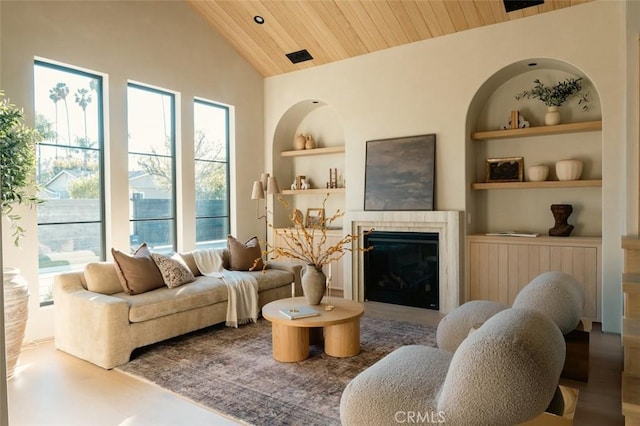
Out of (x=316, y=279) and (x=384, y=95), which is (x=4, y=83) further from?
(x=384, y=95)

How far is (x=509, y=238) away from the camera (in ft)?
16.6

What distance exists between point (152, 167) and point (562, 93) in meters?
5.01

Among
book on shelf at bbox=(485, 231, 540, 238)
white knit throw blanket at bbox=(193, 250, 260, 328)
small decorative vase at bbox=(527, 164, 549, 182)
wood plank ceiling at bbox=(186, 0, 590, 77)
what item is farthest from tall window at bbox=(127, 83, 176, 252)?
small decorative vase at bbox=(527, 164, 549, 182)

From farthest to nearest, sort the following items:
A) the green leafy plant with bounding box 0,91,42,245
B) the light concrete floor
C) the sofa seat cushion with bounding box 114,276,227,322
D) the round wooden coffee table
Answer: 1. the sofa seat cushion with bounding box 114,276,227,322
2. the round wooden coffee table
3. the green leafy plant with bounding box 0,91,42,245
4. the light concrete floor

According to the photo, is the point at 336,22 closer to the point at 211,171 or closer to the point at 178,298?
the point at 211,171

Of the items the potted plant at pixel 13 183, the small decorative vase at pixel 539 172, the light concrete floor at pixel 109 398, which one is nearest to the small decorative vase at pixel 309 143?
the small decorative vase at pixel 539 172

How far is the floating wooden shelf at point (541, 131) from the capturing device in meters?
4.70

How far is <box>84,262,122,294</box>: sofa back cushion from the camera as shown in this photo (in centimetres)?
397

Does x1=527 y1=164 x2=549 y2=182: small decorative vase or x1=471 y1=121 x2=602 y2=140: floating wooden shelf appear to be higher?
x1=471 y1=121 x2=602 y2=140: floating wooden shelf

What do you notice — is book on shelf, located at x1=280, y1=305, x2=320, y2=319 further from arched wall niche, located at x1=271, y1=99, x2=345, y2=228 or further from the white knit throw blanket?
arched wall niche, located at x1=271, y1=99, x2=345, y2=228

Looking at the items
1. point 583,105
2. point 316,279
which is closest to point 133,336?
point 316,279

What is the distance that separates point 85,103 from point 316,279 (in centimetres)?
327

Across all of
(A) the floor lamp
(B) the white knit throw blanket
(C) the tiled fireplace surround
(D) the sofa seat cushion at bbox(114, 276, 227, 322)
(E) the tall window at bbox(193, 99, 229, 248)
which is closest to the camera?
(D) the sofa seat cushion at bbox(114, 276, 227, 322)

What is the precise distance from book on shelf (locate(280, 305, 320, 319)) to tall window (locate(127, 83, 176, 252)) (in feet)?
8.32
